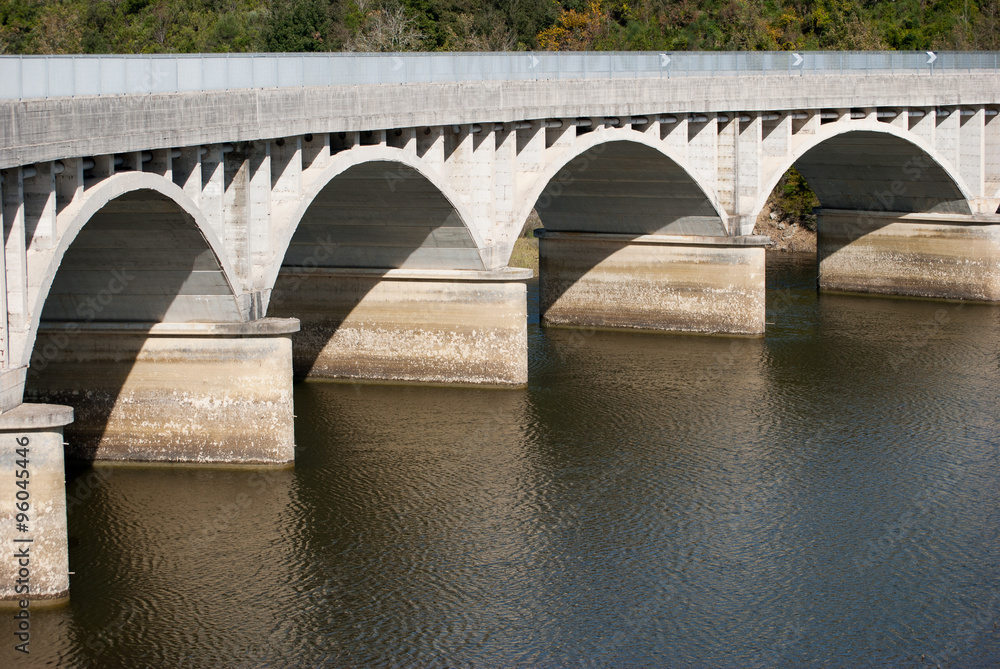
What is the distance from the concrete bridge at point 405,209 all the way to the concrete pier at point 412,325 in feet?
0.20

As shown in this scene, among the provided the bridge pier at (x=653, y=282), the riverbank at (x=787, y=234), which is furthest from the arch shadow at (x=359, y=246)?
the riverbank at (x=787, y=234)

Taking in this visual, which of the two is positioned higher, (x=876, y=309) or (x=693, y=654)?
(x=876, y=309)

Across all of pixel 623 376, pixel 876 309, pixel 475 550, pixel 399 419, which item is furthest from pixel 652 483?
pixel 876 309

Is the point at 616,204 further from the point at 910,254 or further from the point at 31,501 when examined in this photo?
the point at 31,501

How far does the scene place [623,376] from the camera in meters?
35.1

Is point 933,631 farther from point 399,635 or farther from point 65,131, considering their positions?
point 65,131

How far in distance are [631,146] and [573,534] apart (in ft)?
54.1

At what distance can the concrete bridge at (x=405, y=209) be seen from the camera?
826 inches

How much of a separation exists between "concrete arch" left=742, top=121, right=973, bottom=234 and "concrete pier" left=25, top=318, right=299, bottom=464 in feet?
77.2

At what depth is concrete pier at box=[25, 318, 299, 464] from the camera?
25688 millimetres

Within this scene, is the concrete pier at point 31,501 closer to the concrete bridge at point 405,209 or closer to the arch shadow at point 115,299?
the concrete bridge at point 405,209

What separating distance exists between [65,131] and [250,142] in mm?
6075

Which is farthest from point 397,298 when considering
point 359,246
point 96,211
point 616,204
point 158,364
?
point 96,211

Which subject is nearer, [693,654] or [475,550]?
[693,654]
